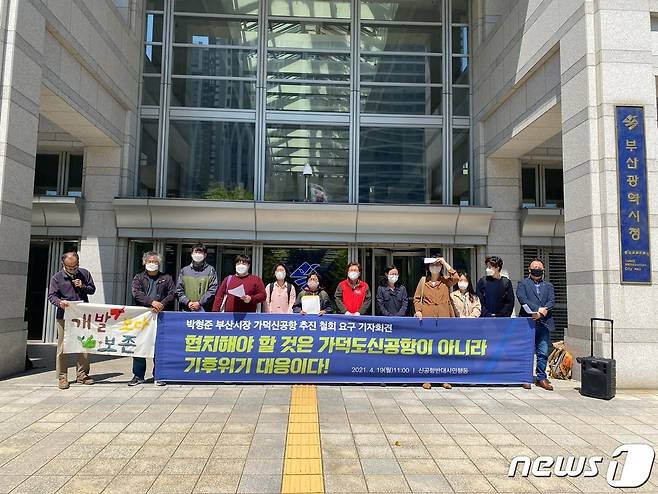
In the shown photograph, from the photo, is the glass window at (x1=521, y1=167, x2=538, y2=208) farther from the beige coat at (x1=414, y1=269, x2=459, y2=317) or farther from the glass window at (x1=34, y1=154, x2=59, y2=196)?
the glass window at (x1=34, y1=154, x2=59, y2=196)

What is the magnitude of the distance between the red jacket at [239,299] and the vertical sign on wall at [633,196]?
599cm

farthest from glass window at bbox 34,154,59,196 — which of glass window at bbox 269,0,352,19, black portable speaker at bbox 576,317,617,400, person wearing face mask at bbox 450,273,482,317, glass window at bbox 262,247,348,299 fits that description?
black portable speaker at bbox 576,317,617,400

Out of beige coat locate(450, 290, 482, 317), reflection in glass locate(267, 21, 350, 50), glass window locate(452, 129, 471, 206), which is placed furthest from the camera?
reflection in glass locate(267, 21, 350, 50)

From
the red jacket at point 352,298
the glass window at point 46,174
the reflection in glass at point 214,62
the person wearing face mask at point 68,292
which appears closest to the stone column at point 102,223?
the glass window at point 46,174

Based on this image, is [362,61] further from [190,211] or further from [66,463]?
[66,463]

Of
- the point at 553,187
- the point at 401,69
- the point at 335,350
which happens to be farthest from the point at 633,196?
the point at 401,69

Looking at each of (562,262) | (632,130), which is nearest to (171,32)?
(632,130)

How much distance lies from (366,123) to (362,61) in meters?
1.93

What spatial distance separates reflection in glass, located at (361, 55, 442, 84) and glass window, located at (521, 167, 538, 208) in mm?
3733

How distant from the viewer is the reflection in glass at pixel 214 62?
13.6m

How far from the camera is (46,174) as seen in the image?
12.9m

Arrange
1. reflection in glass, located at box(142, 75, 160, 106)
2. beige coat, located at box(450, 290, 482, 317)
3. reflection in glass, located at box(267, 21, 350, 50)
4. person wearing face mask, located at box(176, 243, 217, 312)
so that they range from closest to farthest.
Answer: person wearing face mask, located at box(176, 243, 217, 312)
beige coat, located at box(450, 290, 482, 317)
reflection in glass, located at box(142, 75, 160, 106)
reflection in glass, located at box(267, 21, 350, 50)

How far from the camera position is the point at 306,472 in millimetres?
4156

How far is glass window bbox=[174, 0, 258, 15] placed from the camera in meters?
13.7
